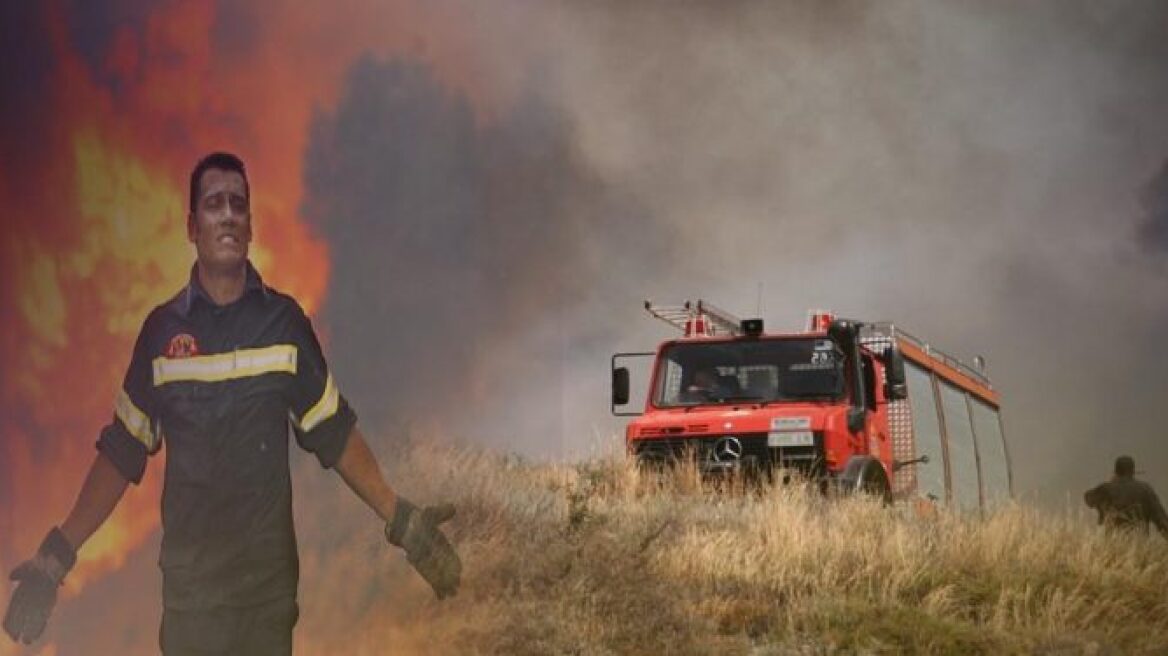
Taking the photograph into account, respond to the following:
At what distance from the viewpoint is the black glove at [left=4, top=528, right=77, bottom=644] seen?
149 inches

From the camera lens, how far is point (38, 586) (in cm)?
382

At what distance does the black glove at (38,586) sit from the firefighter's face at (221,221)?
816 mm

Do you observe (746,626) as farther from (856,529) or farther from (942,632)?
(856,529)

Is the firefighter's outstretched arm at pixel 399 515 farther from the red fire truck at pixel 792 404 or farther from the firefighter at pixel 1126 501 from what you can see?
the firefighter at pixel 1126 501

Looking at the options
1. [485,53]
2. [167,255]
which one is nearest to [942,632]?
[485,53]

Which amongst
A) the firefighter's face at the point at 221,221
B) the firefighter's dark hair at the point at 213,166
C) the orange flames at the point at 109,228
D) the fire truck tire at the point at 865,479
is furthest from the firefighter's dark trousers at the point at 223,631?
the fire truck tire at the point at 865,479

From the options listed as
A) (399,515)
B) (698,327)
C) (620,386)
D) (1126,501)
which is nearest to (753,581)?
(399,515)

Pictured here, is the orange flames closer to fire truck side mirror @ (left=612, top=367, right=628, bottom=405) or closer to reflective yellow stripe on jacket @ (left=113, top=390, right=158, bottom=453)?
reflective yellow stripe on jacket @ (left=113, top=390, right=158, bottom=453)

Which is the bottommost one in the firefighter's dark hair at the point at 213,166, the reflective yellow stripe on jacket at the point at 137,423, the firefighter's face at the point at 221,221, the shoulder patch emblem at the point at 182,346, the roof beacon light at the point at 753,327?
the reflective yellow stripe on jacket at the point at 137,423

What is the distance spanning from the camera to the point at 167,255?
3965mm

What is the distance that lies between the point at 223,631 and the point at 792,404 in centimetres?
497

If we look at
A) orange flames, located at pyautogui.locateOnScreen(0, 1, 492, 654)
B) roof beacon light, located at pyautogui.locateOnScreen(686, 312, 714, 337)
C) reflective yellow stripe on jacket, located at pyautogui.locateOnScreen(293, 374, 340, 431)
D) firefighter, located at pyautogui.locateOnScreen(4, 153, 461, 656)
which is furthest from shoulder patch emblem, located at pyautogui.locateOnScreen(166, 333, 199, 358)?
roof beacon light, located at pyautogui.locateOnScreen(686, 312, 714, 337)

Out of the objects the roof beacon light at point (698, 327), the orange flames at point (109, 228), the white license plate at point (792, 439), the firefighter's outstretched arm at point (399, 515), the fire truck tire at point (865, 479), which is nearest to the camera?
the orange flames at point (109, 228)

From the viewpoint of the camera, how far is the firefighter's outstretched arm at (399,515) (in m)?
4.07
